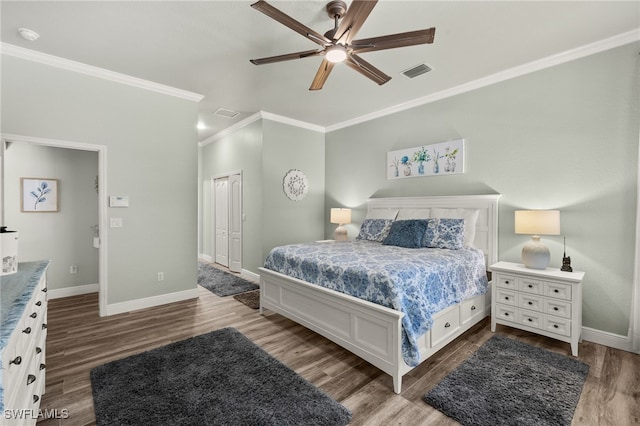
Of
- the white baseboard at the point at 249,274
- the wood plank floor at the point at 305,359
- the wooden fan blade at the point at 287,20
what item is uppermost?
the wooden fan blade at the point at 287,20

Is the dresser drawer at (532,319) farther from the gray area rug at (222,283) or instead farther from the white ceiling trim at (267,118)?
the white ceiling trim at (267,118)

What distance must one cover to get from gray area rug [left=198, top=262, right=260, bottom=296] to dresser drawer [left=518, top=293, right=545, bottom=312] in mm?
3533

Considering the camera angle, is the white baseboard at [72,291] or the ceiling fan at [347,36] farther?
the white baseboard at [72,291]

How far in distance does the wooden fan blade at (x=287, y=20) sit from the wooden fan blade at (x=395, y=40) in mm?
257

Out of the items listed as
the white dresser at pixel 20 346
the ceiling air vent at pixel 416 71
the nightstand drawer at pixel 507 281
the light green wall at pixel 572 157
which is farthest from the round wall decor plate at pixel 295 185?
the white dresser at pixel 20 346

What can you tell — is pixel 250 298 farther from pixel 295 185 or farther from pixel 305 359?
pixel 295 185

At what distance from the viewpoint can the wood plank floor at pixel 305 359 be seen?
1877 mm

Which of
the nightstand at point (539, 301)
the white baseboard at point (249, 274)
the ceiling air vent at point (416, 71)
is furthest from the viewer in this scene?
the white baseboard at point (249, 274)

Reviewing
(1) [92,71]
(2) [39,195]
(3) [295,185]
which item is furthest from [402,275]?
(2) [39,195]

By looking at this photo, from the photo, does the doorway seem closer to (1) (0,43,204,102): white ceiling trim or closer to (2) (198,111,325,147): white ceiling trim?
(2) (198,111,325,147): white ceiling trim

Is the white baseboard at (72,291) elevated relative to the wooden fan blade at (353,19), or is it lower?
lower

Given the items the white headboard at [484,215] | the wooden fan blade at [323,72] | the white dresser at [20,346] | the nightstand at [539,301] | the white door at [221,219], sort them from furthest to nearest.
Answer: the white door at [221,219] < the white headboard at [484,215] < the nightstand at [539,301] < the wooden fan blade at [323,72] < the white dresser at [20,346]

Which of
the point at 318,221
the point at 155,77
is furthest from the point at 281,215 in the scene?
the point at 155,77

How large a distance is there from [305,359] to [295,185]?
3.43m
